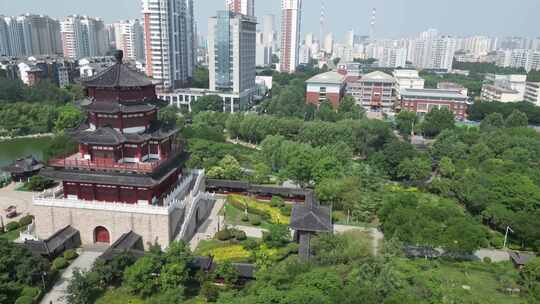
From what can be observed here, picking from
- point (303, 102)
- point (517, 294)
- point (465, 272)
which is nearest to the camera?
point (517, 294)

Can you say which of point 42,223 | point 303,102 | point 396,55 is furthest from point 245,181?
point 396,55

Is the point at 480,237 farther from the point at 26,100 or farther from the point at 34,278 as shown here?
the point at 26,100

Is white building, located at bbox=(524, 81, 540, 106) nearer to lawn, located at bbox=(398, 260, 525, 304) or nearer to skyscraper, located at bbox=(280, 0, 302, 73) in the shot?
skyscraper, located at bbox=(280, 0, 302, 73)

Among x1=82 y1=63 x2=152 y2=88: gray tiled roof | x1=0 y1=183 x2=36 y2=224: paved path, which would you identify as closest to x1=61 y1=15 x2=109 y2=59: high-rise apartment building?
x1=0 y1=183 x2=36 y2=224: paved path

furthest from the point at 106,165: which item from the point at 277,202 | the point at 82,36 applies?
the point at 82,36

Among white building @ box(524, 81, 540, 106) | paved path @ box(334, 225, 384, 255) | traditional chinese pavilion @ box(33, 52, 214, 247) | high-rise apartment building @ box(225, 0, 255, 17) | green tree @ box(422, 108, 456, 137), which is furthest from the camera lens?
high-rise apartment building @ box(225, 0, 255, 17)

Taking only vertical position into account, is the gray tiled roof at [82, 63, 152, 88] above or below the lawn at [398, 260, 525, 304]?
above
